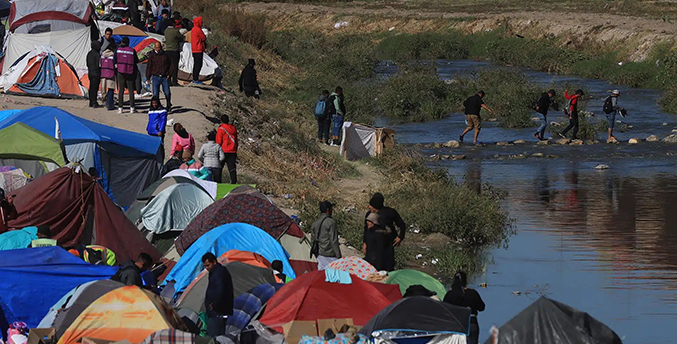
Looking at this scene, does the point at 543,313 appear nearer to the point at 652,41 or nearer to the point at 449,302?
the point at 449,302

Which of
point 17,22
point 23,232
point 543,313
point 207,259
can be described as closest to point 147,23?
point 17,22

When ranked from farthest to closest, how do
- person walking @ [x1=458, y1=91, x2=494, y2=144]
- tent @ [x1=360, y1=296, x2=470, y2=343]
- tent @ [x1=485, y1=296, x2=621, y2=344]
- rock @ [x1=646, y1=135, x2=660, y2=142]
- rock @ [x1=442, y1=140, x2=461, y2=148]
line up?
rock @ [x1=646, y1=135, x2=660, y2=142], rock @ [x1=442, y1=140, x2=461, y2=148], person walking @ [x1=458, y1=91, x2=494, y2=144], tent @ [x1=360, y1=296, x2=470, y2=343], tent @ [x1=485, y1=296, x2=621, y2=344]

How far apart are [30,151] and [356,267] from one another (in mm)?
7189

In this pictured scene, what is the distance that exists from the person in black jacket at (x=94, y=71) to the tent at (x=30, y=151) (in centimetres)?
466

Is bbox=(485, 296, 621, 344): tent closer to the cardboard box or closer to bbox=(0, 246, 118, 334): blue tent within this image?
the cardboard box

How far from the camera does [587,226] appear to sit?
1884 cm

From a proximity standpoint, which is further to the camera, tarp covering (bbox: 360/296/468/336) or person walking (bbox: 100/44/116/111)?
person walking (bbox: 100/44/116/111)

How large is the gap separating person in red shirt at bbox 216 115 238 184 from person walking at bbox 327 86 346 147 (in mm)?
6410

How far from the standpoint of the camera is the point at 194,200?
1644 cm

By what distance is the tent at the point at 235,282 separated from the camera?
11.8 meters

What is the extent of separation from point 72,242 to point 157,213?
56.9 inches

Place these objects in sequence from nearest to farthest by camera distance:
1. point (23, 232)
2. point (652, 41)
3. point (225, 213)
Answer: point (23, 232) → point (225, 213) → point (652, 41)

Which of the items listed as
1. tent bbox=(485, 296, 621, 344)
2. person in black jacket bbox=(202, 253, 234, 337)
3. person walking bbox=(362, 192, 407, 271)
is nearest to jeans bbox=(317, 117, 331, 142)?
person walking bbox=(362, 192, 407, 271)

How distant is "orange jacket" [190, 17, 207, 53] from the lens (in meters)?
24.7
